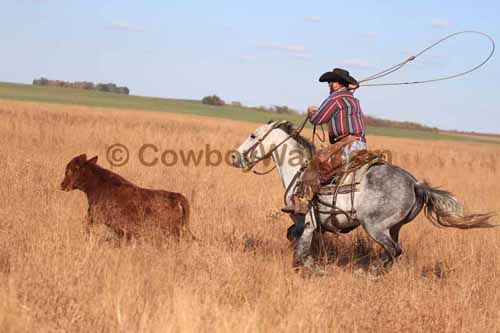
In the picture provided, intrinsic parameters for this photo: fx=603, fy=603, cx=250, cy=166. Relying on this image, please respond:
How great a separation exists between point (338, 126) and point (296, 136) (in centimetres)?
66

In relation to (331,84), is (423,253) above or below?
below

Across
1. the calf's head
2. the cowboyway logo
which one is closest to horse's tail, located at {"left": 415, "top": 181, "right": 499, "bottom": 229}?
the calf's head

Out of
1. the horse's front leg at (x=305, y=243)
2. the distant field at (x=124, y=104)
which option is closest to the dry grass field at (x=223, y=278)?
the horse's front leg at (x=305, y=243)

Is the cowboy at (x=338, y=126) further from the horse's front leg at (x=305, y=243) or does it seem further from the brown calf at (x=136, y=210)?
the brown calf at (x=136, y=210)

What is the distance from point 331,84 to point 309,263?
2.16 m

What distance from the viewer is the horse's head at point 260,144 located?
299 inches

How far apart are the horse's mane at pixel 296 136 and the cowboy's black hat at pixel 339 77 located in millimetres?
755

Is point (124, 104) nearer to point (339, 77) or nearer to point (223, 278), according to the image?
point (339, 77)

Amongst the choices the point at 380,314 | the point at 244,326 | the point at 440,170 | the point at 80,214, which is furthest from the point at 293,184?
the point at 440,170

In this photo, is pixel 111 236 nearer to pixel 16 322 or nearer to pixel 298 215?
pixel 298 215

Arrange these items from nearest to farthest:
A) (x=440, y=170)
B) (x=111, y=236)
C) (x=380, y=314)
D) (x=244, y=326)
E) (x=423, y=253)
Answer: (x=244, y=326) → (x=380, y=314) → (x=111, y=236) → (x=423, y=253) → (x=440, y=170)

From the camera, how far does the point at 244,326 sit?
15.6 feet

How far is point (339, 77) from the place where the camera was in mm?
7188

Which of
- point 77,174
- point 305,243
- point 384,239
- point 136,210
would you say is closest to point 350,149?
point 384,239
